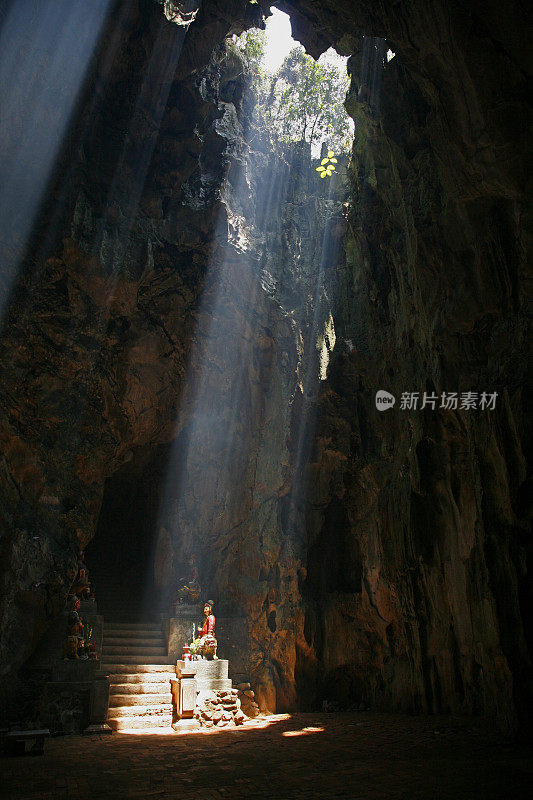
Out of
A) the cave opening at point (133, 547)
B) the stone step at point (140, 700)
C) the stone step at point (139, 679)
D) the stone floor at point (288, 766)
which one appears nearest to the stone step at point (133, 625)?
the cave opening at point (133, 547)

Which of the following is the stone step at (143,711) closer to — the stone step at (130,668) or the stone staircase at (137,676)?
the stone staircase at (137,676)

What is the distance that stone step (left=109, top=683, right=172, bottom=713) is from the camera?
11398 millimetres

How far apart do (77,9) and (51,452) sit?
1020cm

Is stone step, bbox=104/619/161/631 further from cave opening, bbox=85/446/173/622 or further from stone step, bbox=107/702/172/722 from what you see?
stone step, bbox=107/702/172/722

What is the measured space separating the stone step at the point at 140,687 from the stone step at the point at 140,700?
134 mm

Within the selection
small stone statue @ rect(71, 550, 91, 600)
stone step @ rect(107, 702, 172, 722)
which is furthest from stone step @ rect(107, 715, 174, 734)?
small stone statue @ rect(71, 550, 91, 600)

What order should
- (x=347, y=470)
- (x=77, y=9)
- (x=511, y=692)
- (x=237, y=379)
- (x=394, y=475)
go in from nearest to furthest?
(x=511, y=692)
(x=77, y=9)
(x=394, y=475)
(x=347, y=470)
(x=237, y=379)

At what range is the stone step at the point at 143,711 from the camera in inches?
433

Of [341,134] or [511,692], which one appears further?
[341,134]

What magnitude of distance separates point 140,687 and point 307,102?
62.5 ft

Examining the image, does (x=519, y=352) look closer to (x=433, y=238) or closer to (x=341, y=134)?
(x=433, y=238)

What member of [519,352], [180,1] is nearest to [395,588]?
[519,352]

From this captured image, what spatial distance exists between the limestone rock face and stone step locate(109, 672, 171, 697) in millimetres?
2191

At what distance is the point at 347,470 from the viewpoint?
15953 millimetres
